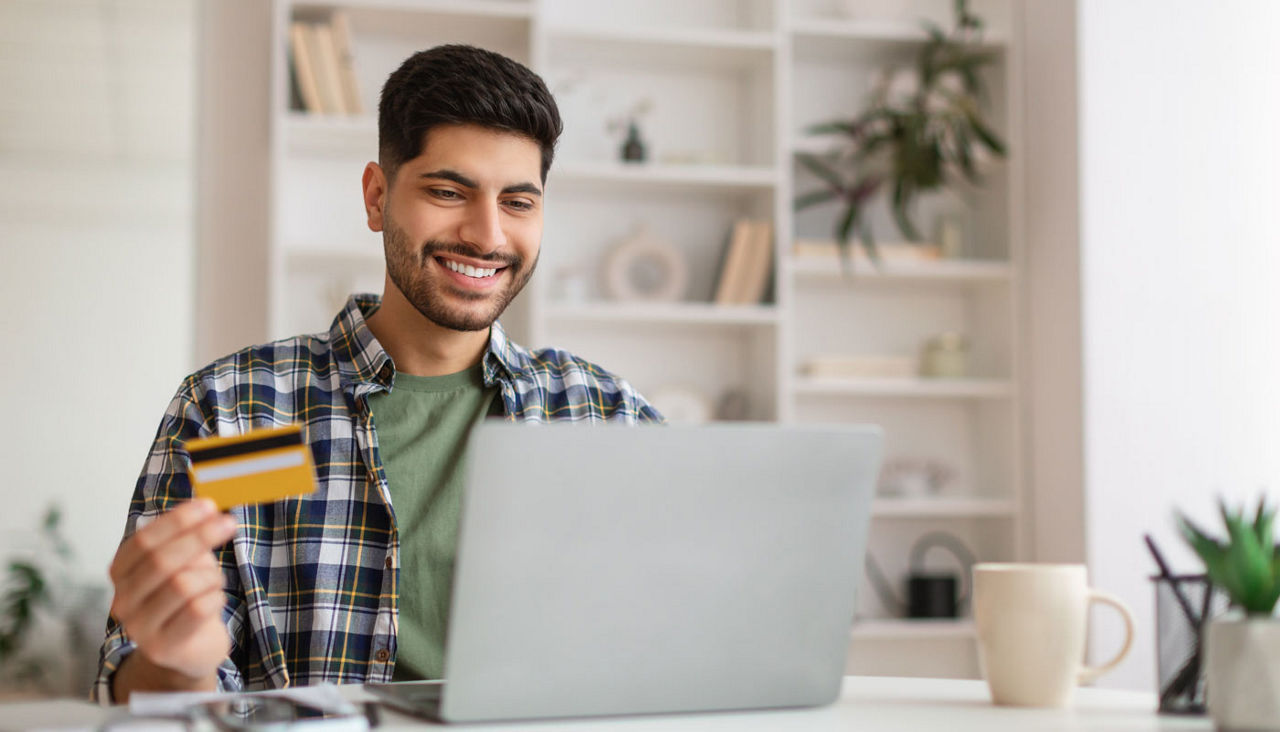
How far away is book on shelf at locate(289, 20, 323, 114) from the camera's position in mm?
2867

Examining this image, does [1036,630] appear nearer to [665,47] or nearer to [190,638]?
[190,638]

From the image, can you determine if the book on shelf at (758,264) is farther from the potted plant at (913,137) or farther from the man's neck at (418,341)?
the man's neck at (418,341)

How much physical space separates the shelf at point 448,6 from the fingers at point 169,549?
7.53 ft

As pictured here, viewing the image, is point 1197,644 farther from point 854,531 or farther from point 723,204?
point 723,204

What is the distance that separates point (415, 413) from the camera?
154 centimetres

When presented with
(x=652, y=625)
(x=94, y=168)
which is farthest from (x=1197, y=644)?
(x=94, y=168)

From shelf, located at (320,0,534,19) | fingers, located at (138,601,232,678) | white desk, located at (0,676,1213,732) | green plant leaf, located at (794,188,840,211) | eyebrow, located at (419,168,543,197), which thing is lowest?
white desk, located at (0,676,1213,732)

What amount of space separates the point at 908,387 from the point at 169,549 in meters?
2.49

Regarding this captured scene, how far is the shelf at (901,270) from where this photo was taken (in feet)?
10.3

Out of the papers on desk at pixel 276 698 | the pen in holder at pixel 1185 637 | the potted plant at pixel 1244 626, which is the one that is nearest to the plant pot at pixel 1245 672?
the potted plant at pixel 1244 626

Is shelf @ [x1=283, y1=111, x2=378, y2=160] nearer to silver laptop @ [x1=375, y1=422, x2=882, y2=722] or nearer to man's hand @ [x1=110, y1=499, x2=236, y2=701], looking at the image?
man's hand @ [x1=110, y1=499, x2=236, y2=701]

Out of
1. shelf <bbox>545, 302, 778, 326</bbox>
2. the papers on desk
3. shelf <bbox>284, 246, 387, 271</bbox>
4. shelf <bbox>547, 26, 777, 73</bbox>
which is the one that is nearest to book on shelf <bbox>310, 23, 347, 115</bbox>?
shelf <bbox>284, 246, 387, 271</bbox>

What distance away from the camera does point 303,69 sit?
289 cm

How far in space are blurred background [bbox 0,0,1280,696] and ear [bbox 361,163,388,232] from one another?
4.20 feet
